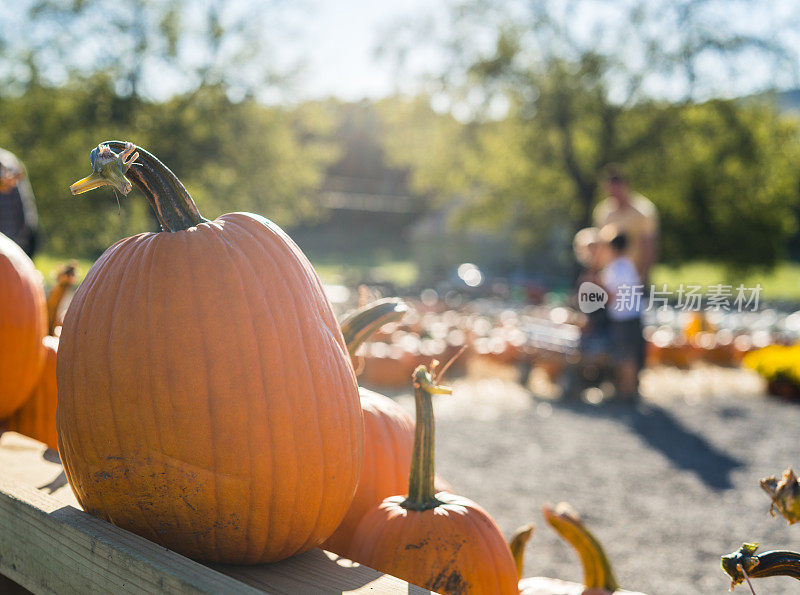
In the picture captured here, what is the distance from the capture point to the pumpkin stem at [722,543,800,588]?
2.63 feet

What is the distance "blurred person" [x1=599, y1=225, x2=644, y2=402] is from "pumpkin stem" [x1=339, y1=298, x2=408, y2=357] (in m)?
6.02

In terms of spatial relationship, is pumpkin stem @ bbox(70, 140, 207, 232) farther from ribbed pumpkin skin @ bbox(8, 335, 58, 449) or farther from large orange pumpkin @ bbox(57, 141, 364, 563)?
ribbed pumpkin skin @ bbox(8, 335, 58, 449)

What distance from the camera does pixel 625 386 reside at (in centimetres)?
716

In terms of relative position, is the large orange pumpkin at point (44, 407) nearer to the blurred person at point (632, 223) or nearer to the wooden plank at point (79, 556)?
the wooden plank at point (79, 556)

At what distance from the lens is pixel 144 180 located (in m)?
1.01

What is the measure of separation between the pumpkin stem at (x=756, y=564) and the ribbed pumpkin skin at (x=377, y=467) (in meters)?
0.64

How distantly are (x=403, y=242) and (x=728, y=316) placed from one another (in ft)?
94.7

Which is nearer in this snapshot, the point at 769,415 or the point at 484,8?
the point at 769,415

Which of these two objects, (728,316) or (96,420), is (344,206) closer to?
(728,316)

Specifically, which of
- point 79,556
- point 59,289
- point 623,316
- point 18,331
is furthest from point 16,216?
point 623,316

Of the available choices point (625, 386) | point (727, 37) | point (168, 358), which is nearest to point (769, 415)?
point (625, 386)

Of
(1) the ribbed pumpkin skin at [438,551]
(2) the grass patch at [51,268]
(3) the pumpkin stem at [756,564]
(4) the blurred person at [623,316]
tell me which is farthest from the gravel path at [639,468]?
(3) the pumpkin stem at [756,564]

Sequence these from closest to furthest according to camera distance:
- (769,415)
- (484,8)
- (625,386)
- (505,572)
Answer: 1. (505,572)
2. (769,415)
3. (625,386)
4. (484,8)

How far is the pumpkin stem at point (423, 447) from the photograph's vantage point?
108 centimetres
